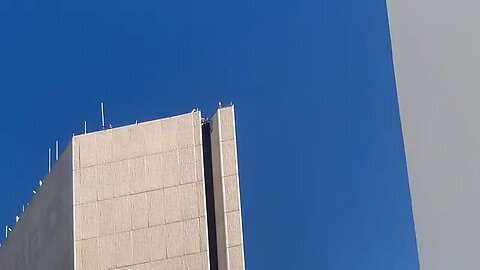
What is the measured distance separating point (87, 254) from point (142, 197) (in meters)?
2.00

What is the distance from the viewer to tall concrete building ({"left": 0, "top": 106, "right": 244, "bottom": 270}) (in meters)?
23.8

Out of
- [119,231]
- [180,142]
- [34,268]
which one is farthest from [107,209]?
[34,268]

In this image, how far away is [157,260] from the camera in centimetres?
2431

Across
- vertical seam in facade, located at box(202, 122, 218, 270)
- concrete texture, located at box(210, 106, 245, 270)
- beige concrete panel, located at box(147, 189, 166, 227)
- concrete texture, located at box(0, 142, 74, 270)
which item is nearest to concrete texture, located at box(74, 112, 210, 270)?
beige concrete panel, located at box(147, 189, 166, 227)

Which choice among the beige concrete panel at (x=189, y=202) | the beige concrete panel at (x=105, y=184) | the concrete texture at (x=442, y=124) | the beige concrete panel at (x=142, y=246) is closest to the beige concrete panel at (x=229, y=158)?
the beige concrete panel at (x=189, y=202)

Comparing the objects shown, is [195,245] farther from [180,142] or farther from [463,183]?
[463,183]

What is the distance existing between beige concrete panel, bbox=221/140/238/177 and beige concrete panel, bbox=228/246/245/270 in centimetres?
188

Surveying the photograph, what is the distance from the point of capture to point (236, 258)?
23188 mm

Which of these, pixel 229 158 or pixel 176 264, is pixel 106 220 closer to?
pixel 176 264

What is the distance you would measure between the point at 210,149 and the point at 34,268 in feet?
23.1

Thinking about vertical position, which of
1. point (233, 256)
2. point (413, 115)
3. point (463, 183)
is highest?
point (233, 256)

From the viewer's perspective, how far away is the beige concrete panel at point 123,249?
24547mm

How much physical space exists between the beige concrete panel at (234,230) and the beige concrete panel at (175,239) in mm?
Answer: 1249

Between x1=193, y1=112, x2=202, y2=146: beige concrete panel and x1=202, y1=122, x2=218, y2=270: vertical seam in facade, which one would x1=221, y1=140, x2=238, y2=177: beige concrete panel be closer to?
x1=202, y1=122, x2=218, y2=270: vertical seam in facade
